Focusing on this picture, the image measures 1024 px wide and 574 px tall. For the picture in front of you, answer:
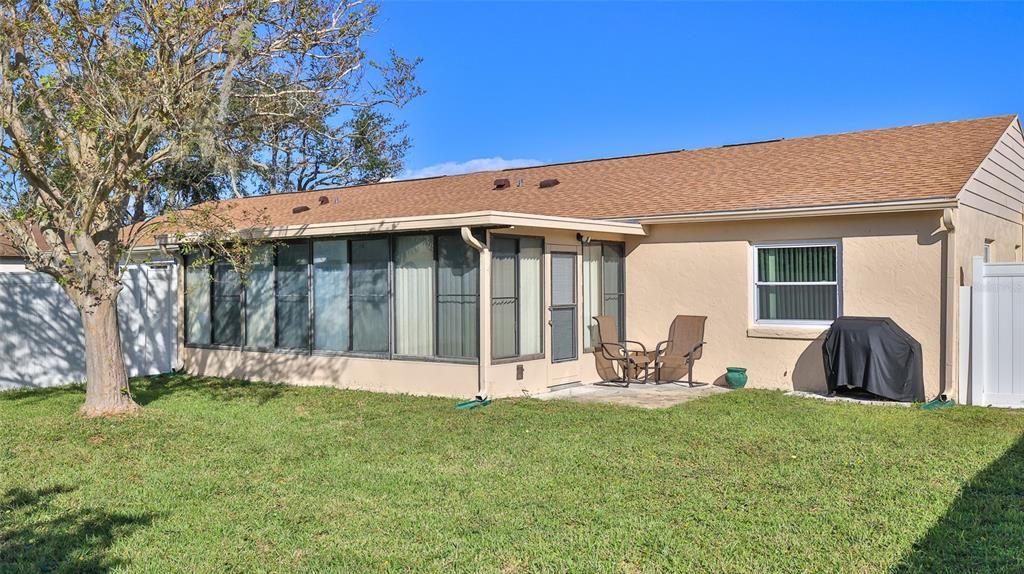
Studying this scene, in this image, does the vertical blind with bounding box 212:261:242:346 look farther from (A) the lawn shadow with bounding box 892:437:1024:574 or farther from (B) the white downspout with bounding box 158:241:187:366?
(A) the lawn shadow with bounding box 892:437:1024:574

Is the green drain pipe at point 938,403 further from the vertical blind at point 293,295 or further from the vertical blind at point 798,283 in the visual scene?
the vertical blind at point 293,295

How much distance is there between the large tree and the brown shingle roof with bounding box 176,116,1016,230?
257cm

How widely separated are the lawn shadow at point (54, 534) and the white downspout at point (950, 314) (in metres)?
8.89

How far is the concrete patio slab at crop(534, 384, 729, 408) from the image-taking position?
10.2m

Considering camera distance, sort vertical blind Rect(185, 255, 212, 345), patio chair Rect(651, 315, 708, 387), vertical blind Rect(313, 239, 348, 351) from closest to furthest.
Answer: patio chair Rect(651, 315, 708, 387) → vertical blind Rect(313, 239, 348, 351) → vertical blind Rect(185, 255, 212, 345)

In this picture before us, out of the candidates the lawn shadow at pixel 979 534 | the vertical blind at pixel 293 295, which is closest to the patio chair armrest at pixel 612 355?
the vertical blind at pixel 293 295

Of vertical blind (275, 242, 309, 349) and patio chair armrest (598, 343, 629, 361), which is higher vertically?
vertical blind (275, 242, 309, 349)

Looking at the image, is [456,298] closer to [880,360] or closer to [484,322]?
[484,322]

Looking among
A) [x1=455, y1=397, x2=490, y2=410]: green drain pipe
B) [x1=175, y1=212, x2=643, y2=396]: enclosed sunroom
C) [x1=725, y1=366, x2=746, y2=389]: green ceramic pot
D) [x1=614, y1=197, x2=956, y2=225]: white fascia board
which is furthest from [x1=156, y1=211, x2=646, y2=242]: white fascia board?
[x1=725, y1=366, x2=746, y2=389]: green ceramic pot

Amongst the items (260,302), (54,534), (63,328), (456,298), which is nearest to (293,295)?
(260,302)

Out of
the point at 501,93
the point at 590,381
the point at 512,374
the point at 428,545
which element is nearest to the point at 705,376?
the point at 590,381

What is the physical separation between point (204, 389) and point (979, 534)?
1023 centimetres

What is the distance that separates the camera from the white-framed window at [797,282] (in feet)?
35.4

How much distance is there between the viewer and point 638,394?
35.5 ft
